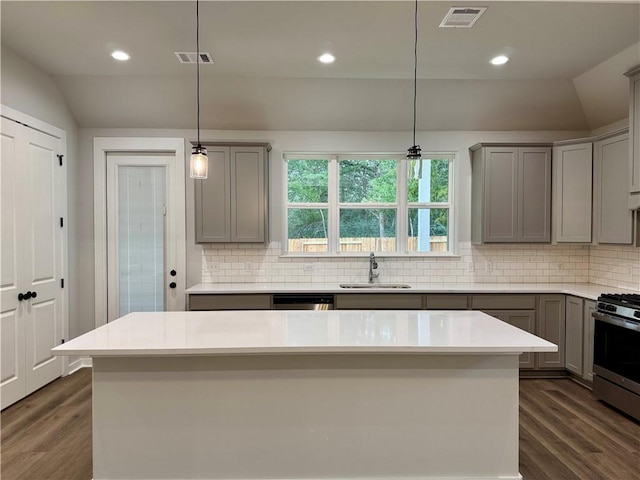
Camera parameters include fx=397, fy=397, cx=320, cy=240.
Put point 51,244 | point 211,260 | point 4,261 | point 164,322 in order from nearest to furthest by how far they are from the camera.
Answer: point 164,322 → point 4,261 → point 51,244 → point 211,260

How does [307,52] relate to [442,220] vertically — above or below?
above

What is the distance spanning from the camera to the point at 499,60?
11.7 feet

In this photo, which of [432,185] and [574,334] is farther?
[432,185]

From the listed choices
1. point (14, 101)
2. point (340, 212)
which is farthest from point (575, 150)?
point (14, 101)

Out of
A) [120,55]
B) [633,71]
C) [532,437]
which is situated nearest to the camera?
[532,437]

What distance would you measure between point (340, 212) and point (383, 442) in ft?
9.36

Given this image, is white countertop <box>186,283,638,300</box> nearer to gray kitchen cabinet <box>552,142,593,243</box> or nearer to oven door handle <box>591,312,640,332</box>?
oven door handle <box>591,312,640,332</box>

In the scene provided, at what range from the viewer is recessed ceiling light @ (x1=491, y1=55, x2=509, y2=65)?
351cm

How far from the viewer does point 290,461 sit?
2.19m

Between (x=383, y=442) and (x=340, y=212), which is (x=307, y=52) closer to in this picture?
(x=340, y=212)

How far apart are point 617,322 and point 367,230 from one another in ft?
8.13

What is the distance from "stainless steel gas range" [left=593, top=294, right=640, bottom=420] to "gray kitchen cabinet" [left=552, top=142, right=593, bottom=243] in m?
0.96

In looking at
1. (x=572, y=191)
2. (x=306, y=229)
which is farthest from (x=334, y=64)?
(x=572, y=191)

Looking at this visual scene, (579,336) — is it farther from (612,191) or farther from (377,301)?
(377,301)
